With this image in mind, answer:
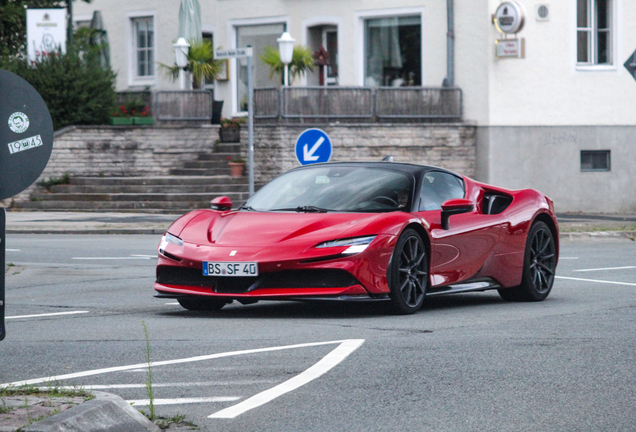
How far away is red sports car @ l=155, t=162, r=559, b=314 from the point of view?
8.58 meters

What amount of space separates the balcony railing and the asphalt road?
16.2 metres

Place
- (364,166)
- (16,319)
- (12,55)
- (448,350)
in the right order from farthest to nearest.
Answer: (12,55) → (364,166) → (16,319) → (448,350)

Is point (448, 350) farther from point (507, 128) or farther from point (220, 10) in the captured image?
point (220, 10)

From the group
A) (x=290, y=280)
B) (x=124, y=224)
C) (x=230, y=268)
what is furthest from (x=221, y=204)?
(x=124, y=224)

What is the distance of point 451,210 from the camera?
9.45 metres

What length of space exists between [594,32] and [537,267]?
18253 millimetres

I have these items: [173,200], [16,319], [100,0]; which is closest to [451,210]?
[16,319]

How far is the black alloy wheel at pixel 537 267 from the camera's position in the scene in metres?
10.5

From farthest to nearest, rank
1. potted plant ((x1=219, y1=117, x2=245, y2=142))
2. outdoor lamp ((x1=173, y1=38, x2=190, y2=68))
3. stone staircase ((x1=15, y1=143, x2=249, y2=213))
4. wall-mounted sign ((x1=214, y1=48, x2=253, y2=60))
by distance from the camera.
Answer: outdoor lamp ((x1=173, y1=38, x2=190, y2=68))
potted plant ((x1=219, y1=117, x2=245, y2=142))
stone staircase ((x1=15, y1=143, x2=249, y2=213))
wall-mounted sign ((x1=214, y1=48, x2=253, y2=60))

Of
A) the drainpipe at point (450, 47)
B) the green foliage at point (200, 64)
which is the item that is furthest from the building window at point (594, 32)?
the green foliage at point (200, 64)

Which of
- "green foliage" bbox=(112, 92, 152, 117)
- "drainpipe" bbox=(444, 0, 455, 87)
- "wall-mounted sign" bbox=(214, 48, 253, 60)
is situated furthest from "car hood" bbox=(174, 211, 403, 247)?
"green foliage" bbox=(112, 92, 152, 117)

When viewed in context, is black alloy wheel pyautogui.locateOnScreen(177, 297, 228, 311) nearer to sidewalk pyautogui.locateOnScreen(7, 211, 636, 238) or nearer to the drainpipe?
sidewalk pyautogui.locateOnScreen(7, 211, 636, 238)

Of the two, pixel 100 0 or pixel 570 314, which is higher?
pixel 100 0

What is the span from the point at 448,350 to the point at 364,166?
125 inches
